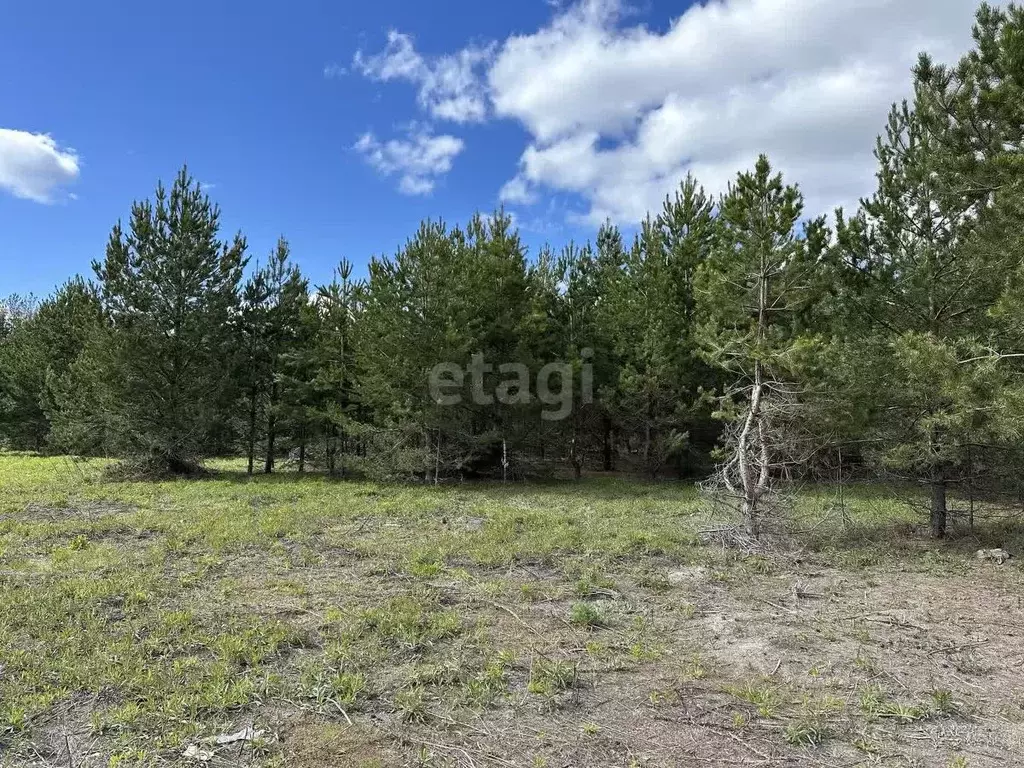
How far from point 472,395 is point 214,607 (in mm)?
10292

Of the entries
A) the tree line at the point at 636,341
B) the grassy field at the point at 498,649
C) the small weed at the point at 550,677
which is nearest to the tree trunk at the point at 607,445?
the tree line at the point at 636,341

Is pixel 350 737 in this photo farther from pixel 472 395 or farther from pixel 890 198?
pixel 472 395

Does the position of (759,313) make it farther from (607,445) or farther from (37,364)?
(37,364)

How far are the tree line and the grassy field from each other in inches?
87.7

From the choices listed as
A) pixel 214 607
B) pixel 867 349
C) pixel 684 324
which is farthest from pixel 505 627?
pixel 684 324

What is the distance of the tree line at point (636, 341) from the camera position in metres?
8.02

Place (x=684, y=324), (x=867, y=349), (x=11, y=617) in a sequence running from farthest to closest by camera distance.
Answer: (x=684, y=324) → (x=867, y=349) → (x=11, y=617)

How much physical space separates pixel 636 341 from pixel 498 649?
13739mm

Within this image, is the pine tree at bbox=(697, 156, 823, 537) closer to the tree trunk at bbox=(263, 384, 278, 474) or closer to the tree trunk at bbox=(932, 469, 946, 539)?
the tree trunk at bbox=(932, 469, 946, 539)

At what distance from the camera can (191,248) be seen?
1638 cm

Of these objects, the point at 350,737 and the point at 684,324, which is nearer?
the point at 350,737

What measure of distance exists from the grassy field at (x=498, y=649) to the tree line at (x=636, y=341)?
7.31 feet

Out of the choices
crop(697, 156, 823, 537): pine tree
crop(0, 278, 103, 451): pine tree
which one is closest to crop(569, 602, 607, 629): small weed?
crop(697, 156, 823, 537): pine tree

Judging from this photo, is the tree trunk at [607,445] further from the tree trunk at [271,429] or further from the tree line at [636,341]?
the tree trunk at [271,429]
